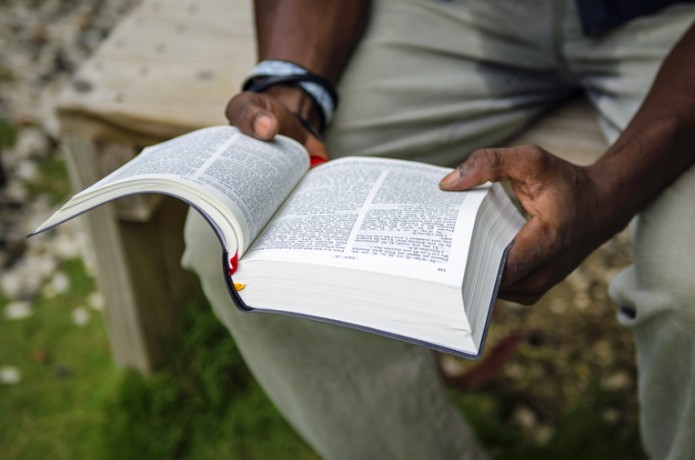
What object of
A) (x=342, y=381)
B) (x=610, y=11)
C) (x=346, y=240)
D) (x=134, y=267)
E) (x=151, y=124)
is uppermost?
→ (x=610, y=11)

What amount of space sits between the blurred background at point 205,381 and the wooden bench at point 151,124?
9cm

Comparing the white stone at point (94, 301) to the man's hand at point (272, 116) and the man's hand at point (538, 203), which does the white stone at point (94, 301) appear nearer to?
the man's hand at point (272, 116)

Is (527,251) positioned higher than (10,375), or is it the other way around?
(527,251)

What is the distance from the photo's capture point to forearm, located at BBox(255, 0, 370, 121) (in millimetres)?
1171

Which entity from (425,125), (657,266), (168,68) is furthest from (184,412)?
(657,266)

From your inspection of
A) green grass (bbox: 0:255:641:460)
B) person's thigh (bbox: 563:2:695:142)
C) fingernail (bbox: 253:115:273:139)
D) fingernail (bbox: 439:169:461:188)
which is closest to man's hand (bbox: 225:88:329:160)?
fingernail (bbox: 253:115:273:139)

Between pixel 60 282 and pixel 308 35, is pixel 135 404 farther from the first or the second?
pixel 308 35

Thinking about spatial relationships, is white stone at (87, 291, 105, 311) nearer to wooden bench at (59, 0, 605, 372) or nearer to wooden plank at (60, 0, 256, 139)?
wooden bench at (59, 0, 605, 372)

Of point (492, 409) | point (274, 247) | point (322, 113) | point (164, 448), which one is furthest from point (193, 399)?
point (274, 247)

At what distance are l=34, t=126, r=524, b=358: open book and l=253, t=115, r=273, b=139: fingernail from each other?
0.14ft

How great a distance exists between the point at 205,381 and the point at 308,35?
917 millimetres

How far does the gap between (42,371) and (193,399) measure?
1.42 feet

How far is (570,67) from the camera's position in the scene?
1.25 m

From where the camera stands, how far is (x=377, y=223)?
0.82 m
